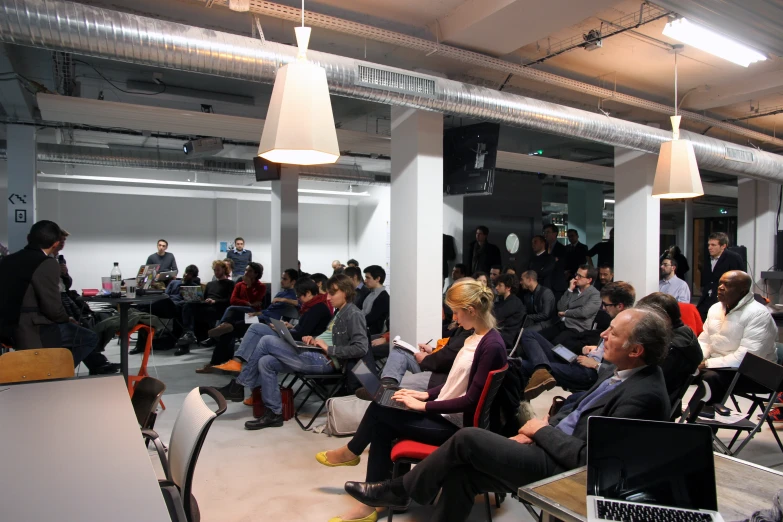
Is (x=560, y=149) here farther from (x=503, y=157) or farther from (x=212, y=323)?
(x=212, y=323)

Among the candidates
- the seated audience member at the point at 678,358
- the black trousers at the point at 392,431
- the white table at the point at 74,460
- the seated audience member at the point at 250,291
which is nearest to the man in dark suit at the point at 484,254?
the seated audience member at the point at 250,291

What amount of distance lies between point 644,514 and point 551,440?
573mm

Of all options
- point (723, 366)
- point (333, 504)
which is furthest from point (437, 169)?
point (333, 504)

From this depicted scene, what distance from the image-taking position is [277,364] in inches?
158

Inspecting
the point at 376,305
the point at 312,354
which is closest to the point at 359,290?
the point at 376,305

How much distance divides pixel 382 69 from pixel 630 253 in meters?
4.57

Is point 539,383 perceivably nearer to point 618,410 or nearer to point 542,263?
point 618,410

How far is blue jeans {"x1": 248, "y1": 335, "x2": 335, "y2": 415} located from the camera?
3.99 metres

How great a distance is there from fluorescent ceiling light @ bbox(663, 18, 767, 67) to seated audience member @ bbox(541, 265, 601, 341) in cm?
208

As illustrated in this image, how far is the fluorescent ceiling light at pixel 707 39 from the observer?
12.2ft

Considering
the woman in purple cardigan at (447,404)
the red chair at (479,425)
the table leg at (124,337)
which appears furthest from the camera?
the table leg at (124,337)

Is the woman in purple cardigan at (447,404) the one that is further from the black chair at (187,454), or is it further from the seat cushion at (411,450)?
the black chair at (187,454)

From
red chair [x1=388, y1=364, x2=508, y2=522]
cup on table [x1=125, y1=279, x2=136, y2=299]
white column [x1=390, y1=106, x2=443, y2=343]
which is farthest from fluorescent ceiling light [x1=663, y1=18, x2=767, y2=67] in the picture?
cup on table [x1=125, y1=279, x2=136, y2=299]

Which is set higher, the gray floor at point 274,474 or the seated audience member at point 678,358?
the seated audience member at point 678,358
